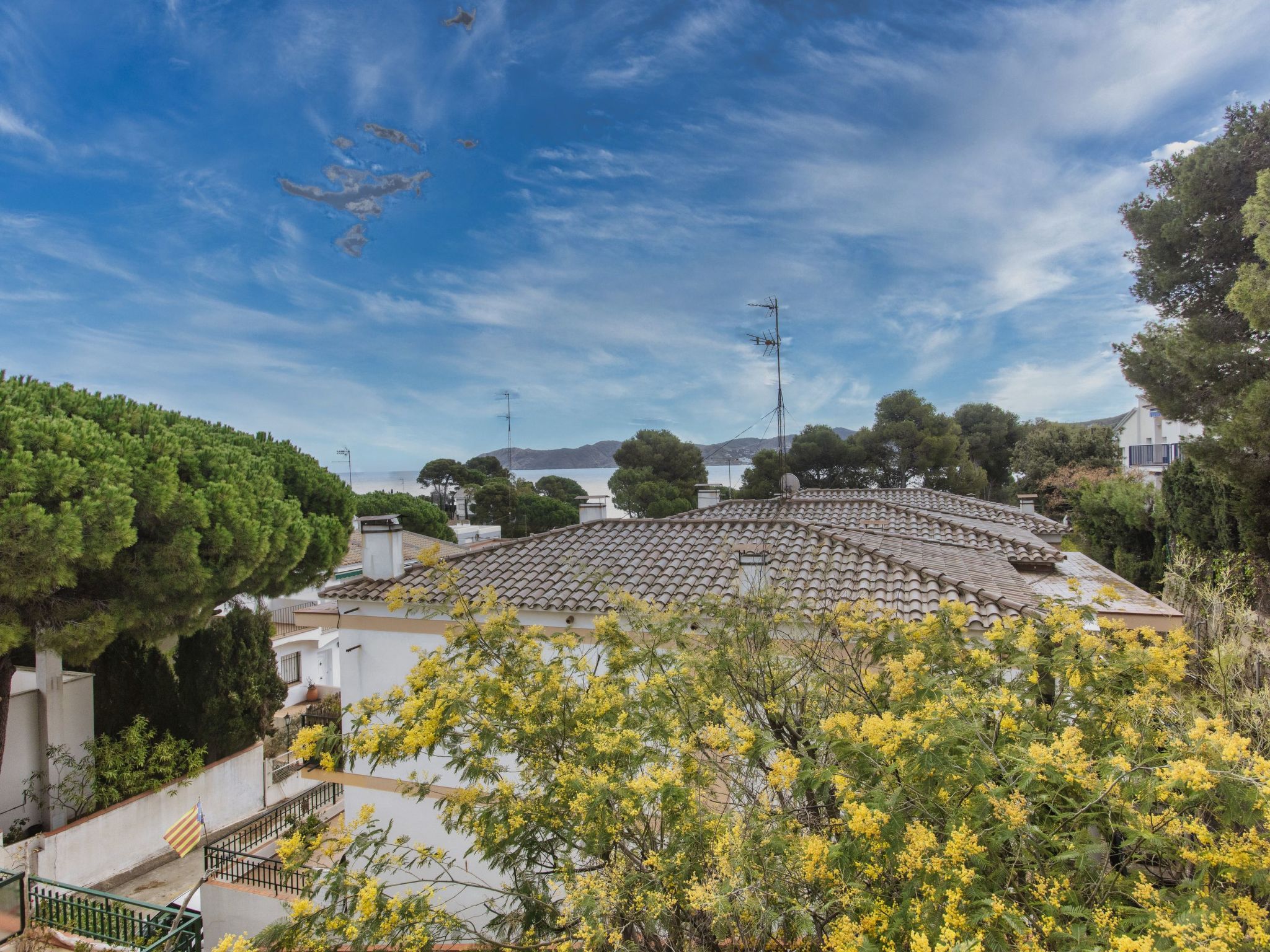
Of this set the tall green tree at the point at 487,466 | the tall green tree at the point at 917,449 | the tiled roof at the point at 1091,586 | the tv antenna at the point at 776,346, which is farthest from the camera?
the tall green tree at the point at 487,466

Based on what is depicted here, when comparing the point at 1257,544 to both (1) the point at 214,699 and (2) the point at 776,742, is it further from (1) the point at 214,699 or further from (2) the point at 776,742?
(1) the point at 214,699

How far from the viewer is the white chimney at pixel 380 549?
9.48m

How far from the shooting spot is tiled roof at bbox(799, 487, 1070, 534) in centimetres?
1653

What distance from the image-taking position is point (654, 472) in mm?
41312

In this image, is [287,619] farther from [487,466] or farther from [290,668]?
[487,466]

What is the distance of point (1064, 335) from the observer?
67.1ft

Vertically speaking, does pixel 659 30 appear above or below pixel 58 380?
above

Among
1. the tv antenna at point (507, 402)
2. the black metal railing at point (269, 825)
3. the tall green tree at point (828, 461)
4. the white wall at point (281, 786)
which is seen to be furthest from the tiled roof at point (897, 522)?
the tall green tree at point (828, 461)

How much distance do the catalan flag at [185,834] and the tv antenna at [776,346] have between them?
13.0 meters

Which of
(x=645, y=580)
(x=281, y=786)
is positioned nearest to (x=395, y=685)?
(x=645, y=580)

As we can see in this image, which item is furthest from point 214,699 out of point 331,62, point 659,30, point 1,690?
point 659,30

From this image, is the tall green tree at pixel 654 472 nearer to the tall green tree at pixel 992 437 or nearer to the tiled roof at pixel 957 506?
the tiled roof at pixel 957 506

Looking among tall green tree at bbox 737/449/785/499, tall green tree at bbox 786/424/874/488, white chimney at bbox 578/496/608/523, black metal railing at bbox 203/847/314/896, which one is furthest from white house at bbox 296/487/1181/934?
tall green tree at bbox 786/424/874/488

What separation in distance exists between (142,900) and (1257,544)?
23.6m
